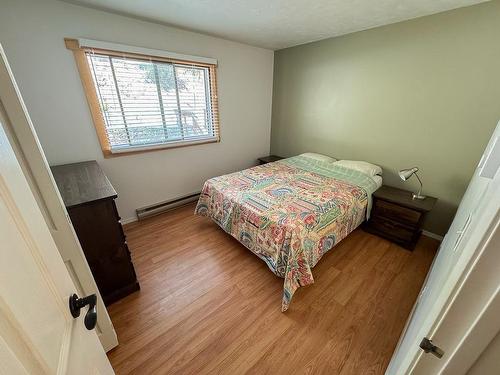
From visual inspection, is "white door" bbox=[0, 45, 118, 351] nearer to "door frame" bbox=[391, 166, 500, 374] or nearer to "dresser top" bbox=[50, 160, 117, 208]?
"dresser top" bbox=[50, 160, 117, 208]

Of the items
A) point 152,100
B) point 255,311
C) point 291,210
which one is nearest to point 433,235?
point 291,210

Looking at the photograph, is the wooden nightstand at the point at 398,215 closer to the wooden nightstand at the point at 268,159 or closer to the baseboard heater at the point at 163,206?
the wooden nightstand at the point at 268,159

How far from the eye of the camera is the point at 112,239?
1.47 metres

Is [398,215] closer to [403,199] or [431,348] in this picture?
[403,199]

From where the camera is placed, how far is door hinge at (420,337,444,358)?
1.78 feet

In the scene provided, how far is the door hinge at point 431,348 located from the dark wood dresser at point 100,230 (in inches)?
67.2

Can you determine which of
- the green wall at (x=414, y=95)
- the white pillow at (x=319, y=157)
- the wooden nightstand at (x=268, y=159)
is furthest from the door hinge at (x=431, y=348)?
the wooden nightstand at (x=268, y=159)

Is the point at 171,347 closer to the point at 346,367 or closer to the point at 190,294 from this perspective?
the point at 190,294

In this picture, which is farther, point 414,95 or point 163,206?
point 163,206

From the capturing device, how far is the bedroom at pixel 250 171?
4.29 ft

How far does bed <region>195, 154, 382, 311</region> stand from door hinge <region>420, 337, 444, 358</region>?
0.98 metres

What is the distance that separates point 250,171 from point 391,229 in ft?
5.98

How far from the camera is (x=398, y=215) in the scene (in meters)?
2.20

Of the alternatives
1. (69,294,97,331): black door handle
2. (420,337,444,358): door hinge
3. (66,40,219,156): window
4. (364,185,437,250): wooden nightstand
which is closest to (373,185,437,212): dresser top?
(364,185,437,250): wooden nightstand
